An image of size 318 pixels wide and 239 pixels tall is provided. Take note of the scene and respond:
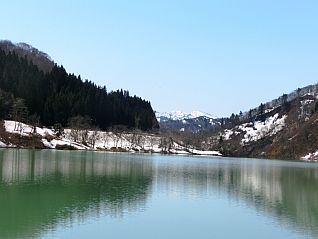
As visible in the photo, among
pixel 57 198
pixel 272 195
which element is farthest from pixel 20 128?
pixel 57 198

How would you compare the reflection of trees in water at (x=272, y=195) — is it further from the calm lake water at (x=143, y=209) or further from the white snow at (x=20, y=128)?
the white snow at (x=20, y=128)

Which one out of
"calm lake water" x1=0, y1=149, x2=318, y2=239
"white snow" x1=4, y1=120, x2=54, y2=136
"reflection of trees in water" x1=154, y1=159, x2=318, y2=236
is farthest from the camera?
"white snow" x1=4, y1=120, x2=54, y2=136

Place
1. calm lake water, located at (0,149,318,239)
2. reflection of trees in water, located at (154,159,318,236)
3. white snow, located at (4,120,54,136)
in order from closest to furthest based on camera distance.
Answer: calm lake water, located at (0,149,318,239) → reflection of trees in water, located at (154,159,318,236) → white snow, located at (4,120,54,136)

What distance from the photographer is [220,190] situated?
190 feet

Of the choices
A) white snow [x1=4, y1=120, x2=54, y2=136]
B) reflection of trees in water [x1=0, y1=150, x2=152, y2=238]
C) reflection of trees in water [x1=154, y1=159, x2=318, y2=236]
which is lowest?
reflection of trees in water [x1=154, y1=159, x2=318, y2=236]

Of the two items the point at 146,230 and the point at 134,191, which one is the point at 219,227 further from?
the point at 134,191

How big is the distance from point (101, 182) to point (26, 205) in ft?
68.4

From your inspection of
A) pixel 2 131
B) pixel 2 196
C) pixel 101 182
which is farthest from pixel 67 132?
pixel 2 196

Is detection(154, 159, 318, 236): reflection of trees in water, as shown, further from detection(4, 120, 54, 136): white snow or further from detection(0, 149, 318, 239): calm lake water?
detection(4, 120, 54, 136): white snow

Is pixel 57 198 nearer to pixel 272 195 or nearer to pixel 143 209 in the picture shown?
pixel 143 209

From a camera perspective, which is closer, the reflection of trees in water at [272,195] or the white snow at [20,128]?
the reflection of trees in water at [272,195]

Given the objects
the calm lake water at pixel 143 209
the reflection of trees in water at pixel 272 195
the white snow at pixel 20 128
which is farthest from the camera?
the white snow at pixel 20 128

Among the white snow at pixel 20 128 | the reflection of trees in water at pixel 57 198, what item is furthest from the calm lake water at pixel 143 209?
the white snow at pixel 20 128

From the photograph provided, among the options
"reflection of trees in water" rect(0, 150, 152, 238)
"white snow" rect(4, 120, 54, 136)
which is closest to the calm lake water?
"reflection of trees in water" rect(0, 150, 152, 238)
